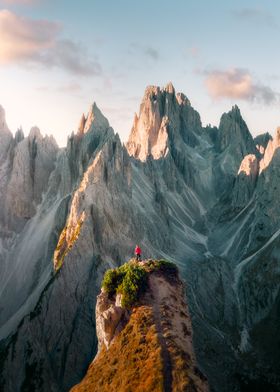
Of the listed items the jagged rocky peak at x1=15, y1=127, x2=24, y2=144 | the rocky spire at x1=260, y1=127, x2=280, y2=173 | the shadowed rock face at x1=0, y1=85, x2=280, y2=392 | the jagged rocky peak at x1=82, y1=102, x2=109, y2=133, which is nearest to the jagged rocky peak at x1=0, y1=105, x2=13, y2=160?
the shadowed rock face at x1=0, y1=85, x2=280, y2=392

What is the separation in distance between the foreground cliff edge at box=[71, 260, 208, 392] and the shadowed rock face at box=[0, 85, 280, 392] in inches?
1416

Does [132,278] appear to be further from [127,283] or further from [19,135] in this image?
[19,135]

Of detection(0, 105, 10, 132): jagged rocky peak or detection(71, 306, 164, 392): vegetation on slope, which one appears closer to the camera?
detection(71, 306, 164, 392): vegetation on slope

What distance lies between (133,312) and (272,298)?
89.0 metres

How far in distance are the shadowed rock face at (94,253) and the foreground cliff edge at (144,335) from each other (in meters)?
36.0

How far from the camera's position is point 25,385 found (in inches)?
3829

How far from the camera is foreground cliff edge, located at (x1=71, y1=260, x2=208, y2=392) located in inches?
1715

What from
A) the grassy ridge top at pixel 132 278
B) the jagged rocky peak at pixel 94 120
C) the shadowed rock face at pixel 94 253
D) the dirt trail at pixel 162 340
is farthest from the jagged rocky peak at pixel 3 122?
the dirt trail at pixel 162 340

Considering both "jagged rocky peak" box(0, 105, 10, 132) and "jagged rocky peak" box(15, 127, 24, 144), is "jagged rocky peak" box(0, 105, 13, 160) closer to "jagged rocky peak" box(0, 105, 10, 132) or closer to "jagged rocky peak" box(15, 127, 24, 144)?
"jagged rocky peak" box(0, 105, 10, 132)

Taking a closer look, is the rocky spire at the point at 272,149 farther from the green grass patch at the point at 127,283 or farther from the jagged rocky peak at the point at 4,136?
the green grass patch at the point at 127,283

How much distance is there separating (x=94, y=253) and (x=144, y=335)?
7117 centimetres

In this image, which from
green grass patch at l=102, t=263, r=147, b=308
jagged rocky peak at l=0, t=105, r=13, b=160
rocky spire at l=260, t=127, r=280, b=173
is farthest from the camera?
rocky spire at l=260, t=127, r=280, b=173

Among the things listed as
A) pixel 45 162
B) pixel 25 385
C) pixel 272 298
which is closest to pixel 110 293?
pixel 25 385

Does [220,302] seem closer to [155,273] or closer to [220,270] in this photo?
[220,270]
